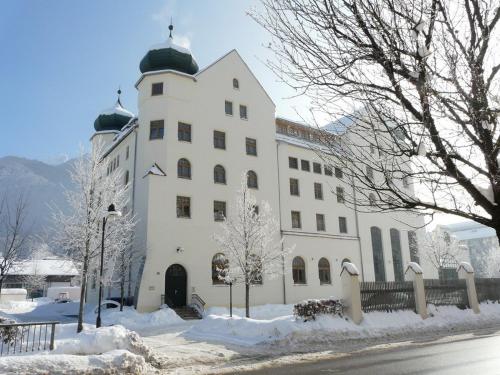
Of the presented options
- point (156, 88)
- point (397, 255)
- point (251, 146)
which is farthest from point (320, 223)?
point (156, 88)

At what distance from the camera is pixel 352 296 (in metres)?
18.4

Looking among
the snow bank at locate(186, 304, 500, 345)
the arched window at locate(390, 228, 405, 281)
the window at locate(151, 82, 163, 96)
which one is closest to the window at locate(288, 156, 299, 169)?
the window at locate(151, 82, 163, 96)

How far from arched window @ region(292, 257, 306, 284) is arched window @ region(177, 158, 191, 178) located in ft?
36.5

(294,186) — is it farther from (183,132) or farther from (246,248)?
(246,248)

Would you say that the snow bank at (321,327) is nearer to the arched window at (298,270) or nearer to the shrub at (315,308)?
the shrub at (315,308)

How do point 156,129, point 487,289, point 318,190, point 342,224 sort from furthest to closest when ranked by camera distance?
point 342,224 → point 318,190 → point 156,129 → point 487,289

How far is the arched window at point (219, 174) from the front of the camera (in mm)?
30358

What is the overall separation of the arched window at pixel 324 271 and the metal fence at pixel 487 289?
1140 cm

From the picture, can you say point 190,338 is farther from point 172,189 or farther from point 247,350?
point 172,189

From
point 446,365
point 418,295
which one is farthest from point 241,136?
point 446,365

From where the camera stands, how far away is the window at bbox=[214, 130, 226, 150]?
31.0 m

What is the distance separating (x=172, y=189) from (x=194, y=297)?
738 cm

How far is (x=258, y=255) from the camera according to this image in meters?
25.0

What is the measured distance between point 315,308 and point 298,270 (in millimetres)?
15540
